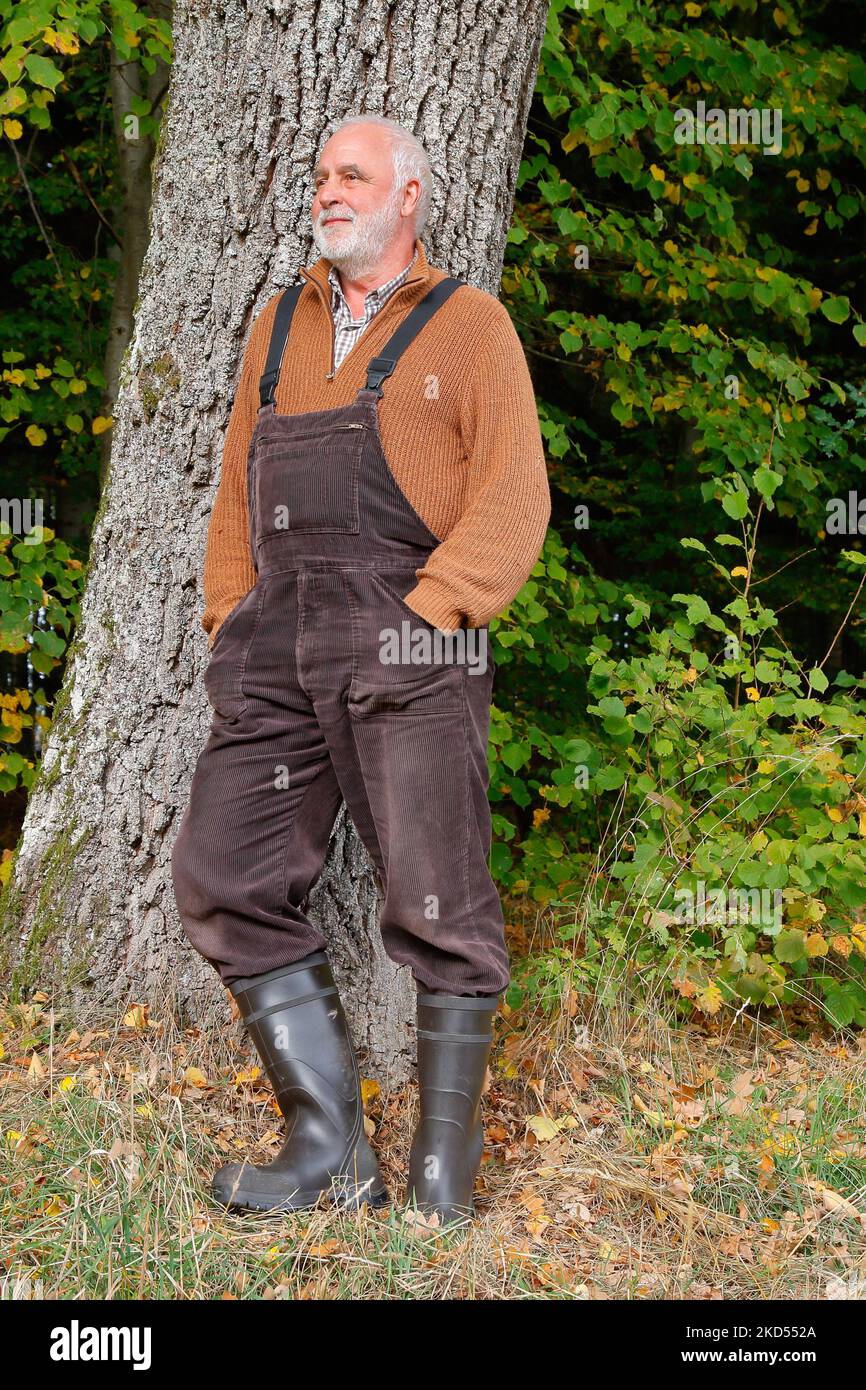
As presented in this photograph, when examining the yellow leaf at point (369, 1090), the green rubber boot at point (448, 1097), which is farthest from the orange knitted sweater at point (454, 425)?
the yellow leaf at point (369, 1090)

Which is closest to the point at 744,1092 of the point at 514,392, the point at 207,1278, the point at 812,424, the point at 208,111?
the point at 207,1278

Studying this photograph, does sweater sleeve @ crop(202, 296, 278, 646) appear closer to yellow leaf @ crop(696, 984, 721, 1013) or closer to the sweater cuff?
the sweater cuff

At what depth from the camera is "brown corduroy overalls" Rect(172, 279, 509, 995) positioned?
8.71ft

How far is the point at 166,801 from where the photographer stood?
3525mm

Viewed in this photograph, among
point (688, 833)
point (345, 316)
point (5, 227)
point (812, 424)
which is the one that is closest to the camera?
point (345, 316)

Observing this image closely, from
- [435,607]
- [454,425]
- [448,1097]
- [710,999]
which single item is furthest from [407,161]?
[710,999]

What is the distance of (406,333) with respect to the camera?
2.71 m

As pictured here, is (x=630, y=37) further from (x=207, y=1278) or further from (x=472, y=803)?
(x=207, y=1278)

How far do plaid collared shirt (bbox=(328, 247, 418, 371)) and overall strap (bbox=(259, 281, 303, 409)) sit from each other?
12 cm

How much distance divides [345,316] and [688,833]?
77.4 inches

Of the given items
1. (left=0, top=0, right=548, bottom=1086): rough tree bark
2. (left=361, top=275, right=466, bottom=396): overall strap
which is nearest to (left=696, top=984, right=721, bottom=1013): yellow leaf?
(left=0, top=0, right=548, bottom=1086): rough tree bark

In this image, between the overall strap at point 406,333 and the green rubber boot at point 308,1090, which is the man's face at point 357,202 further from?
the green rubber boot at point 308,1090

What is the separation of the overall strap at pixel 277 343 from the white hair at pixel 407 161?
325 millimetres

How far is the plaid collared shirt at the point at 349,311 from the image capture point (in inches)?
111
